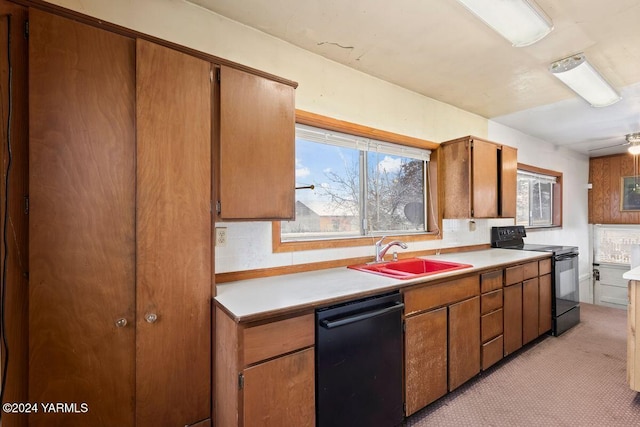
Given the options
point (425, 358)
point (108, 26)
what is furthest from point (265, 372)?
point (108, 26)

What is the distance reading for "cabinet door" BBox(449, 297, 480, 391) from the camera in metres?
2.13

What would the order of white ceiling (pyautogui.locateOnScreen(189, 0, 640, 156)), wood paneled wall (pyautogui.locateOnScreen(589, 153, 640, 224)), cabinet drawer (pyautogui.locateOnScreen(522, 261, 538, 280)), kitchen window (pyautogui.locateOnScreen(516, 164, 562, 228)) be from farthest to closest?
wood paneled wall (pyautogui.locateOnScreen(589, 153, 640, 224)) < kitchen window (pyautogui.locateOnScreen(516, 164, 562, 228)) < cabinet drawer (pyautogui.locateOnScreen(522, 261, 538, 280)) < white ceiling (pyautogui.locateOnScreen(189, 0, 640, 156))

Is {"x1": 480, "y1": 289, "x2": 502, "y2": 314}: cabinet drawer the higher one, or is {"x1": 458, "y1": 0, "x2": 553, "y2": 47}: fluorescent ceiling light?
{"x1": 458, "y1": 0, "x2": 553, "y2": 47}: fluorescent ceiling light

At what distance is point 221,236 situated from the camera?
1.79 m

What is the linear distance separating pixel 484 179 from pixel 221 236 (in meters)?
2.63

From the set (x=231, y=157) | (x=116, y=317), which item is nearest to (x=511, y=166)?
(x=231, y=157)

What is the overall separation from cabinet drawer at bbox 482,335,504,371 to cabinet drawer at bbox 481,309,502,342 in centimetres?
5

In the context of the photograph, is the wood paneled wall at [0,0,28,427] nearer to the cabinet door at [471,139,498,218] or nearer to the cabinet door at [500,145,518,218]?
the cabinet door at [471,139,498,218]

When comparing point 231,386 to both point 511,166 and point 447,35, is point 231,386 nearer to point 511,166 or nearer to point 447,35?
point 447,35

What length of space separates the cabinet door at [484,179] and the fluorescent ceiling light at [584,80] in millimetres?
782

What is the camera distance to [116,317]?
50.6 inches

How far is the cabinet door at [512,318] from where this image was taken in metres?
2.62

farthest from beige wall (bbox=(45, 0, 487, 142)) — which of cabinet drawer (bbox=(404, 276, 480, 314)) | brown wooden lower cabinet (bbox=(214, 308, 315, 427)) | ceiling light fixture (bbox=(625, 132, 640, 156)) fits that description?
ceiling light fixture (bbox=(625, 132, 640, 156))

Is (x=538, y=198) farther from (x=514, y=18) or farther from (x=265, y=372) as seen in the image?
(x=265, y=372)
